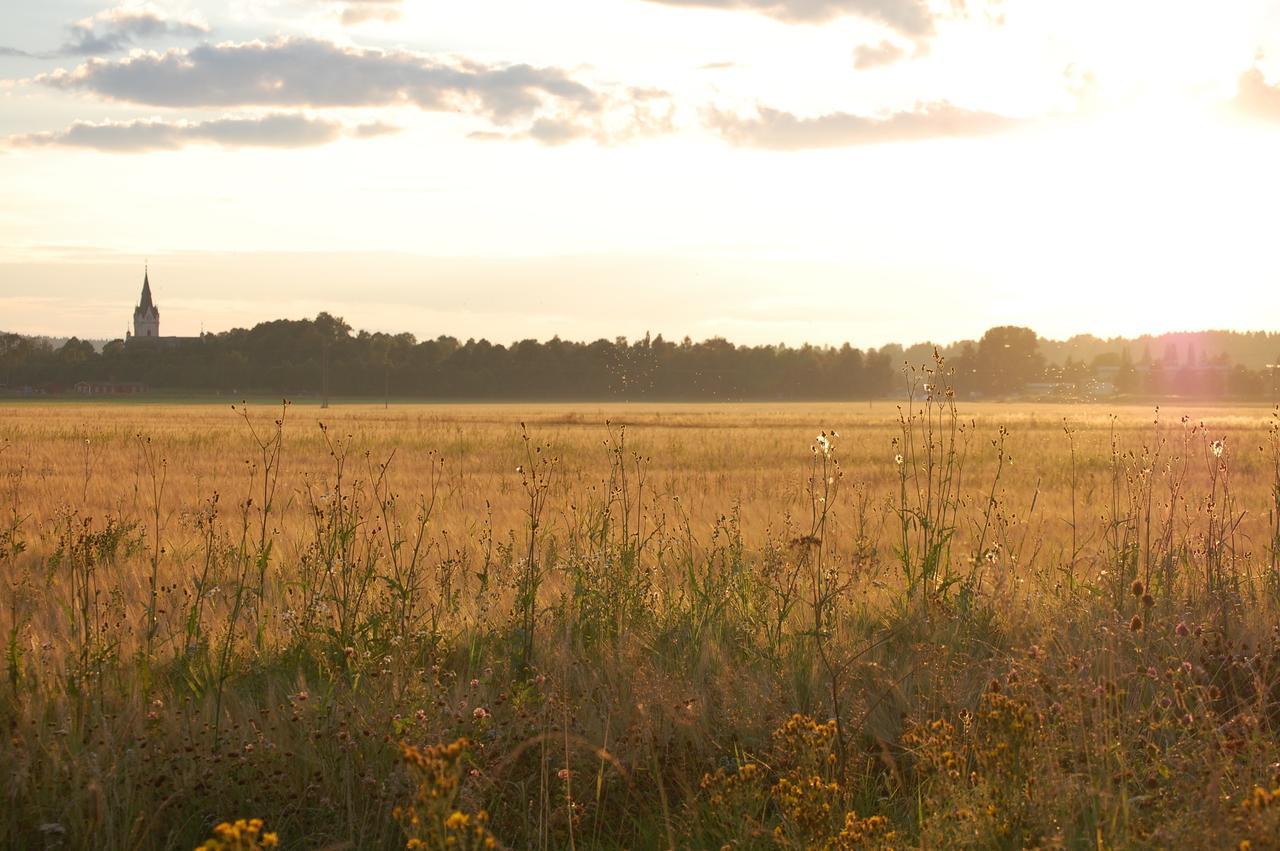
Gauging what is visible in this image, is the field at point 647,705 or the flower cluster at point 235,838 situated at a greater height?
the flower cluster at point 235,838

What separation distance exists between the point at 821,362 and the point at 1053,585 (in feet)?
387

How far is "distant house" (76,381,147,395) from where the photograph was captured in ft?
360

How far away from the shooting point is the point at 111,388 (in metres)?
111

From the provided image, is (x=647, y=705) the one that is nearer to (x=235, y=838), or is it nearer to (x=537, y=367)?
(x=235, y=838)

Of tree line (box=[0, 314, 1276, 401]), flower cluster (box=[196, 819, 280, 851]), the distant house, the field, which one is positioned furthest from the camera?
the distant house

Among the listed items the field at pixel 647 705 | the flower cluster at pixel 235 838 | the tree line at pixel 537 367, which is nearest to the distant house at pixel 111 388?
the tree line at pixel 537 367

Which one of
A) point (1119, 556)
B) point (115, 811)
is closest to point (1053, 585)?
→ point (1119, 556)

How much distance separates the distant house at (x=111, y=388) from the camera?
110m

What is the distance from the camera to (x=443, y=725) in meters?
A: 4.70

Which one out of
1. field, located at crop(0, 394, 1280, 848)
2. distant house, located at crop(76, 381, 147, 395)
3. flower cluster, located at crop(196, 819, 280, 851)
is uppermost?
distant house, located at crop(76, 381, 147, 395)

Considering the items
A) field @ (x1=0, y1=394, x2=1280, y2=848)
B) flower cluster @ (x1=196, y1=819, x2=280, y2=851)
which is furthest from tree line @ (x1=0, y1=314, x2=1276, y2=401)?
flower cluster @ (x1=196, y1=819, x2=280, y2=851)

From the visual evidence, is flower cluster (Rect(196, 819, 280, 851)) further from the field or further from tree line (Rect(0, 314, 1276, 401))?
tree line (Rect(0, 314, 1276, 401))

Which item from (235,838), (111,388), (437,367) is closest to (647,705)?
(235,838)

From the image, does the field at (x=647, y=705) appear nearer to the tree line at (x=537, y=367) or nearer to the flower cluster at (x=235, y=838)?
the flower cluster at (x=235, y=838)
